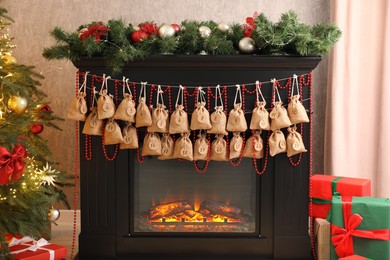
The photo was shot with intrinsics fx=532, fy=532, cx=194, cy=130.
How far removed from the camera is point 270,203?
285cm

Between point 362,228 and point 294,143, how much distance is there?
20.8 inches

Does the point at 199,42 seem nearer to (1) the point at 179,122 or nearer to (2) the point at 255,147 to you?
(1) the point at 179,122

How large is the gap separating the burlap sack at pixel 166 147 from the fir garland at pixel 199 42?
1.41 ft

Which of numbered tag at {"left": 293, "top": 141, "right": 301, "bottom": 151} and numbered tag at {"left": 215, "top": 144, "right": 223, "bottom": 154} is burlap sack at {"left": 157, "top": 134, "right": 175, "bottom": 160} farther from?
numbered tag at {"left": 293, "top": 141, "right": 301, "bottom": 151}

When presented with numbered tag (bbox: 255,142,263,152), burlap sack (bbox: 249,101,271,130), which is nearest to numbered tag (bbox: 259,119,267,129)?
burlap sack (bbox: 249,101,271,130)

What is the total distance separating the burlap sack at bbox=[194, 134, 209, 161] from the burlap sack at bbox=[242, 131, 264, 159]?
20 cm

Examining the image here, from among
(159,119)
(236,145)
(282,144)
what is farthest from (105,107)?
(282,144)

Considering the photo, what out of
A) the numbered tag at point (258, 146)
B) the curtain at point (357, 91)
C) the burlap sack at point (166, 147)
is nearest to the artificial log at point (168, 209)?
the burlap sack at point (166, 147)

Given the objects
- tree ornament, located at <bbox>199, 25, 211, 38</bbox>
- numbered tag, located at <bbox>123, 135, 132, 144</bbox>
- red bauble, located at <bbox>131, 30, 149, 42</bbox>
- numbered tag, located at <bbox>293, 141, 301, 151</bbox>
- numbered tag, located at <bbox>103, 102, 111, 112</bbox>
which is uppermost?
tree ornament, located at <bbox>199, 25, 211, 38</bbox>

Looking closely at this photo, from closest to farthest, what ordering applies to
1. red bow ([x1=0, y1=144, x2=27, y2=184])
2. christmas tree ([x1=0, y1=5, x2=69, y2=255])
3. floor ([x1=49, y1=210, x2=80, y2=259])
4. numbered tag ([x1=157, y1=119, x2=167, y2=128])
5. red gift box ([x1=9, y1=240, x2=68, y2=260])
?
red bow ([x1=0, y1=144, x2=27, y2=184])
christmas tree ([x1=0, y1=5, x2=69, y2=255])
red gift box ([x1=9, y1=240, x2=68, y2=260])
numbered tag ([x1=157, y1=119, x2=167, y2=128])
floor ([x1=49, y1=210, x2=80, y2=259])

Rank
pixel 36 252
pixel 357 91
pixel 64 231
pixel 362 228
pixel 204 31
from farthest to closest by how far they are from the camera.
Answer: pixel 64 231
pixel 357 91
pixel 204 31
pixel 36 252
pixel 362 228

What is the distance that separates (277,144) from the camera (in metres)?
2.72

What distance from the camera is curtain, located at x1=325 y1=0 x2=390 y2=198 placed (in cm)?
330

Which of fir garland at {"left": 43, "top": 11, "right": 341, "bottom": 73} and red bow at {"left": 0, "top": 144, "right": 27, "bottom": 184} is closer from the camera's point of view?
red bow at {"left": 0, "top": 144, "right": 27, "bottom": 184}
